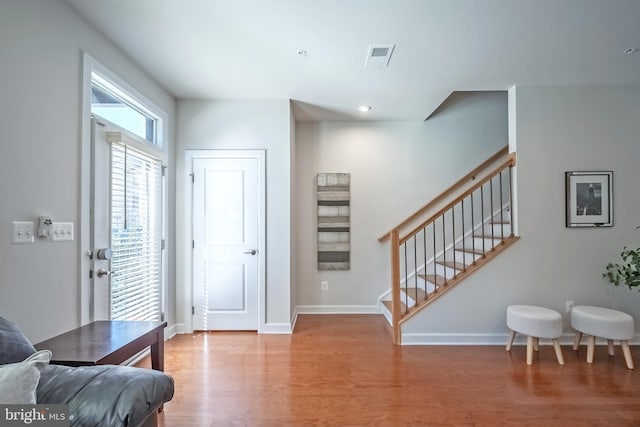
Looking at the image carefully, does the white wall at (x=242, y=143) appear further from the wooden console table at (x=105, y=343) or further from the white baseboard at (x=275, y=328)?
the wooden console table at (x=105, y=343)

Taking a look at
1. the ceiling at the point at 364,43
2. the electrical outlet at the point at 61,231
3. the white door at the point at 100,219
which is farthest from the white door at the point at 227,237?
the electrical outlet at the point at 61,231

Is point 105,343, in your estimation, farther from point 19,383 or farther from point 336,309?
point 336,309

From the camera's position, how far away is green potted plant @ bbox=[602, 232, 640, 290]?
2953 mm

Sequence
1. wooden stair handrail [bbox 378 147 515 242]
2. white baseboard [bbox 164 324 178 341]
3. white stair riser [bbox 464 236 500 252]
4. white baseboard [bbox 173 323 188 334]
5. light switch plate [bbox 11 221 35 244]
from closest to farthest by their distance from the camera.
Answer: light switch plate [bbox 11 221 35 244]
white baseboard [bbox 164 324 178 341]
white stair riser [bbox 464 236 500 252]
white baseboard [bbox 173 323 188 334]
wooden stair handrail [bbox 378 147 515 242]

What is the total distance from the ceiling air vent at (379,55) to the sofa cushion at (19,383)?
2.75 m

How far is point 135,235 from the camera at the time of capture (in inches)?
114

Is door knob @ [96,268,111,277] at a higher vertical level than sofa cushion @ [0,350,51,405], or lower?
higher

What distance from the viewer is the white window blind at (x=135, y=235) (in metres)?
2.58

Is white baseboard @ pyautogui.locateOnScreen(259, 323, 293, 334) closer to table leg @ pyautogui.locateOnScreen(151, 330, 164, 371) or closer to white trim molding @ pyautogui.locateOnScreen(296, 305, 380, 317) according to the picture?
white trim molding @ pyautogui.locateOnScreen(296, 305, 380, 317)

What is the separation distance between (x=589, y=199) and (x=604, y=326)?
1293 millimetres

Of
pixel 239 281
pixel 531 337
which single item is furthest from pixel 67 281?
pixel 531 337

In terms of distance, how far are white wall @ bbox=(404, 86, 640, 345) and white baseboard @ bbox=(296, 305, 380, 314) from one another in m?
1.14

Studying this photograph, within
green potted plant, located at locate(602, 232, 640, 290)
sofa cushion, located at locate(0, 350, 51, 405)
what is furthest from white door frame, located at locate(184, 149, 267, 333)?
green potted plant, located at locate(602, 232, 640, 290)

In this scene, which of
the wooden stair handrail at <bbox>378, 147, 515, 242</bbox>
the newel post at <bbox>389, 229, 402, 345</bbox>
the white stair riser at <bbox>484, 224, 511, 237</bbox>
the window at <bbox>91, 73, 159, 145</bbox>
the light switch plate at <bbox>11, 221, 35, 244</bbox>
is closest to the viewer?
the light switch plate at <bbox>11, 221, 35, 244</bbox>
